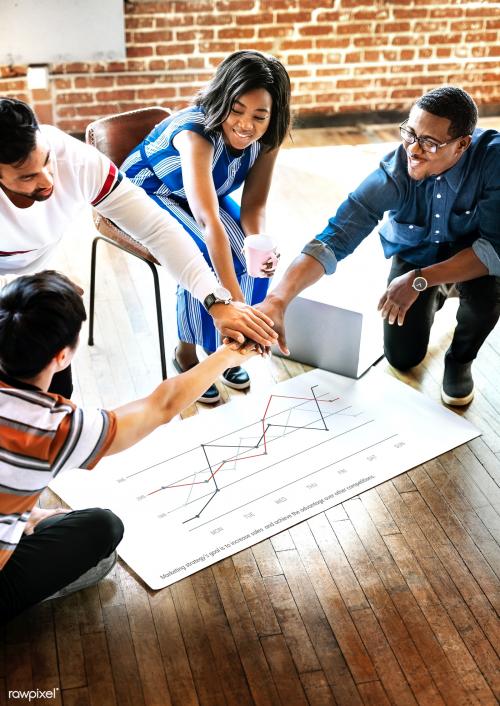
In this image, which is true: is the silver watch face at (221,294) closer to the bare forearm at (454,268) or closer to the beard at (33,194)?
the beard at (33,194)

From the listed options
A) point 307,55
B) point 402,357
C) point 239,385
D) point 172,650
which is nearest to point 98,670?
point 172,650

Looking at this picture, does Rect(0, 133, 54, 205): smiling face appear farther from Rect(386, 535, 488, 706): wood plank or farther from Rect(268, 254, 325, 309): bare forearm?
Rect(386, 535, 488, 706): wood plank

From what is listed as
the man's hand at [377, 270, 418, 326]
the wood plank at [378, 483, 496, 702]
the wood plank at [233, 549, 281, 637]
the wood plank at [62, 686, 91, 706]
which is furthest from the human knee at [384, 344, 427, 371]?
the wood plank at [62, 686, 91, 706]

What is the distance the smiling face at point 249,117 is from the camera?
8.13ft

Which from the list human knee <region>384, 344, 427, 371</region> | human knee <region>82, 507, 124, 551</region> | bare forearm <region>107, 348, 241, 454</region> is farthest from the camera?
human knee <region>384, 344, 427, 371</region>

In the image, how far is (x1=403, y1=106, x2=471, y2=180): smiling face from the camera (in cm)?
239

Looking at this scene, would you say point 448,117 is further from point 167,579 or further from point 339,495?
point 167,579

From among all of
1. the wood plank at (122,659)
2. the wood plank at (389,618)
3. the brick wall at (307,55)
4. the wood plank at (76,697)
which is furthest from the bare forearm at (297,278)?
the brick wall at (307,55)

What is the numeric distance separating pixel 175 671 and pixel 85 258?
2.16 meters

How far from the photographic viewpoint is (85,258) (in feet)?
11.9

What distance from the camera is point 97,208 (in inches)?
90.2

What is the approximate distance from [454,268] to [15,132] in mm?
1356

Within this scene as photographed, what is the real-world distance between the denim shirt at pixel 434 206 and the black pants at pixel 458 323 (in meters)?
0.11

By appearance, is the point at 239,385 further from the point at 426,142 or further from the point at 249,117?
the point at 426,142
